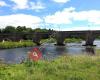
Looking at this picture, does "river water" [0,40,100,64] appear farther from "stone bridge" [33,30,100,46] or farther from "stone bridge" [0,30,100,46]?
"stone bridge" [0,30,100,46]

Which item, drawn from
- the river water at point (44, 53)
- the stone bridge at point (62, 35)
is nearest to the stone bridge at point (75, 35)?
the stone bridge at point (62, 35)

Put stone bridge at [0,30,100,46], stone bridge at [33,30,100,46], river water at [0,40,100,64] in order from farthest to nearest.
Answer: stone bridge at [0,30,100,46] < stone bridge at [33,30,100,46] < river water at [0,40,100,64]

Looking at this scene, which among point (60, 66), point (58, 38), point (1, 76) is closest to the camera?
point (1, 76)

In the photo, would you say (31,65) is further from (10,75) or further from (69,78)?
(69,78)

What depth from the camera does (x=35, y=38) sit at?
498ft

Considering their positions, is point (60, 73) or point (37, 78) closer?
point (37, 78)

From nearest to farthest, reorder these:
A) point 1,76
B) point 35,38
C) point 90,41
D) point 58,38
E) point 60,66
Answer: point 1,76
point 60,66
point 90,41
point 58,38
point 35,38

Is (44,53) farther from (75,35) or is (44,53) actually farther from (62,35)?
(62,35)

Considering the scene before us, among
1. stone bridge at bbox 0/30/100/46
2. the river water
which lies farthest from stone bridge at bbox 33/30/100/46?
the river water

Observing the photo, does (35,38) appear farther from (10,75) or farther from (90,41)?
(10,75)

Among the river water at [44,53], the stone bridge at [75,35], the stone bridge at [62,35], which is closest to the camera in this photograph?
the river water at [44,53]

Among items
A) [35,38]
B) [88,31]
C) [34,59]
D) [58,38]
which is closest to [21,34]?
[35,38]

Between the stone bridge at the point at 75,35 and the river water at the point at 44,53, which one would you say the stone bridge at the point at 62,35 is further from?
the river water at the point at 44,53

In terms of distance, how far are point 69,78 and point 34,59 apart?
7.18 metres
